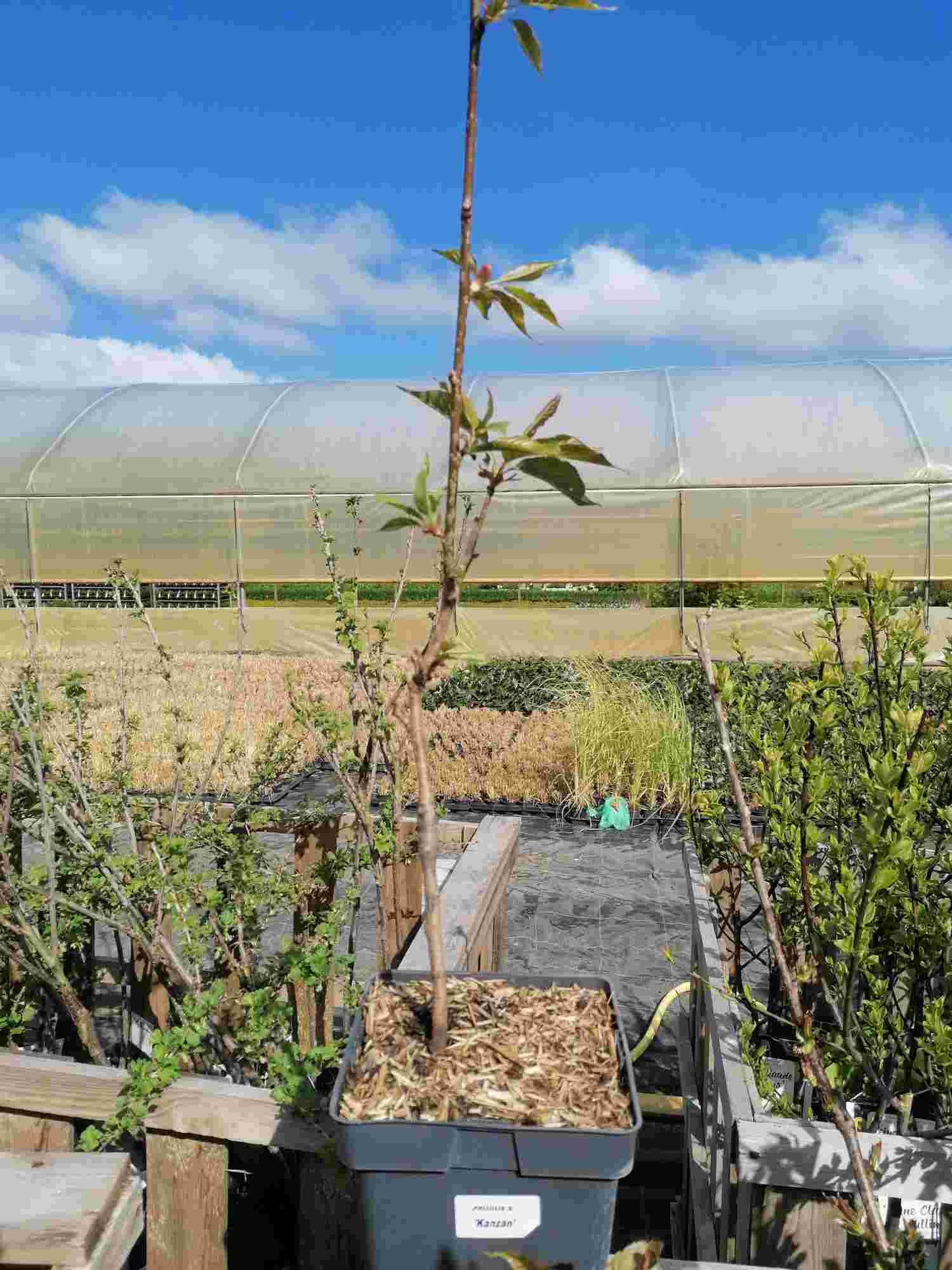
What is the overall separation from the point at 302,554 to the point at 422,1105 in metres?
10.6

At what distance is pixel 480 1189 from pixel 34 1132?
2.87 feet

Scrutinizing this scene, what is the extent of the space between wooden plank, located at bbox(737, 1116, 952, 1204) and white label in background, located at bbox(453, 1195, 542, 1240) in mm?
445

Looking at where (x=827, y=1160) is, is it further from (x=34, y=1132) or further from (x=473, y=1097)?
(x=34, y=1132)

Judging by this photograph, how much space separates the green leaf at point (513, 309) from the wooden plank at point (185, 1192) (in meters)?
1.22

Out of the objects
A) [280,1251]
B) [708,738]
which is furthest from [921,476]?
[280,1251]

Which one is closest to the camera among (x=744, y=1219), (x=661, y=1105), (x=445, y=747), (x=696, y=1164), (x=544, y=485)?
(x=744, y=1219)

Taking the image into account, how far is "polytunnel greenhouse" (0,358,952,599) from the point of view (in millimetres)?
10656

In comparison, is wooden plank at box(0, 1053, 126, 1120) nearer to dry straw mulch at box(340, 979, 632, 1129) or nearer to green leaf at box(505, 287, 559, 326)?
dry straw mulch at box(340, 979, 632, 1129)

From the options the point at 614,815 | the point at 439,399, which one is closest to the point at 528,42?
the point at 439,399

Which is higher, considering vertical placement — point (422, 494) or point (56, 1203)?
point (422, 494)

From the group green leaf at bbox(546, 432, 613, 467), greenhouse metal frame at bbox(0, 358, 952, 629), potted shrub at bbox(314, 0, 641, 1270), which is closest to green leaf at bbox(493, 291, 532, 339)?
potted shrub at bbox(314, 0, 641, 1270)

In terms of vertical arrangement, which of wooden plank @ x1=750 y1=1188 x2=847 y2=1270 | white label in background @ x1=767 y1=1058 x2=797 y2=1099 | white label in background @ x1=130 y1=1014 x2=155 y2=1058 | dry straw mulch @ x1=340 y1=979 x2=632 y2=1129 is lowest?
white label in background @ x1=130 y1=1014 x2=155 y2=1058

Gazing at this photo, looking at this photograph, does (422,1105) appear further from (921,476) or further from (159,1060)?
(921,476)

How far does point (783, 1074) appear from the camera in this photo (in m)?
1.74
